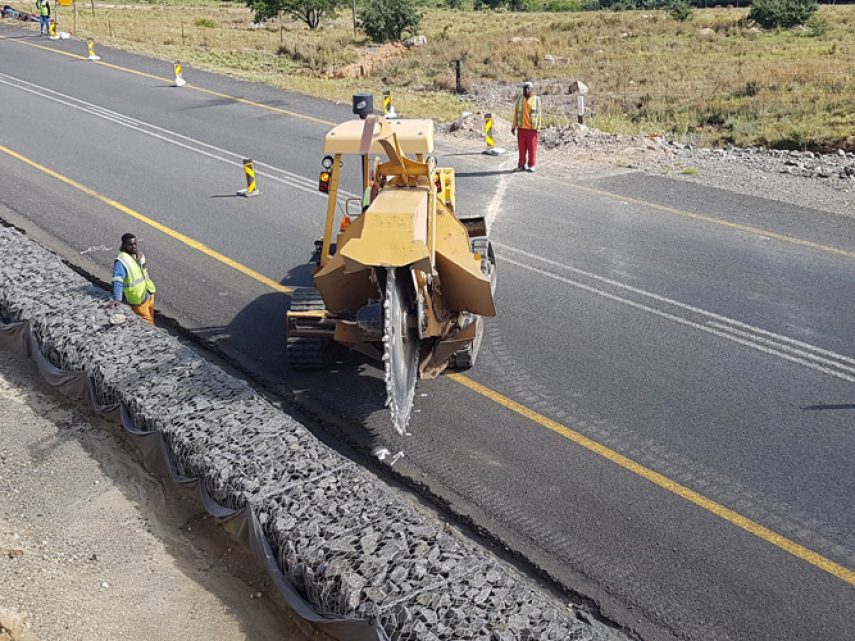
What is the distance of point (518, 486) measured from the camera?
8078 mm

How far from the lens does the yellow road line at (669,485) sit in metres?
7.03

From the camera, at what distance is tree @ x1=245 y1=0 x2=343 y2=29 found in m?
48.8

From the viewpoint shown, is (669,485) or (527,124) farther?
(527,124)

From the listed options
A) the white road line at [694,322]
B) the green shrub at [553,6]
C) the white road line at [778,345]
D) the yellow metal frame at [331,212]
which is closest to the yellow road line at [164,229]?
the yellow metal frame at [331,212]

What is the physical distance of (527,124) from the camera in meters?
18.0

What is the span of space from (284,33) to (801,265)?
142 ft

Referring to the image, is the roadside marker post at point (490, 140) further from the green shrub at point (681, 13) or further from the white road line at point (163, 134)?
the green shrub at point (681, 13)

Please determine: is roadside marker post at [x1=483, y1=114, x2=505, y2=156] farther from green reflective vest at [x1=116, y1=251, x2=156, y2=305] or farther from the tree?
the tree

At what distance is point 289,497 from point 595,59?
115ft

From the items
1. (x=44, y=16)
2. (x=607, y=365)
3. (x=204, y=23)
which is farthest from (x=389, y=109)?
(x=204, y=23)

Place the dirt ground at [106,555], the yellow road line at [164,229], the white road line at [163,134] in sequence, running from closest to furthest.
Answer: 1. the dirt ground at [106,555]
2. the yellow road line at [164,229]
3. the white road line at [163,134]

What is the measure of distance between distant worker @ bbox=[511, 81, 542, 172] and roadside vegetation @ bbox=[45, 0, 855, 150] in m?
5.09

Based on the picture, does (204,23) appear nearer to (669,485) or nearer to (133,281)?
(133,281)

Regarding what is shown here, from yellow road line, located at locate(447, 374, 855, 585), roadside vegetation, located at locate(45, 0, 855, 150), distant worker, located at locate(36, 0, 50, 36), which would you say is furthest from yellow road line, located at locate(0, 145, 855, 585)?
distant worker, located at locate(36, 0, 50, 36)
